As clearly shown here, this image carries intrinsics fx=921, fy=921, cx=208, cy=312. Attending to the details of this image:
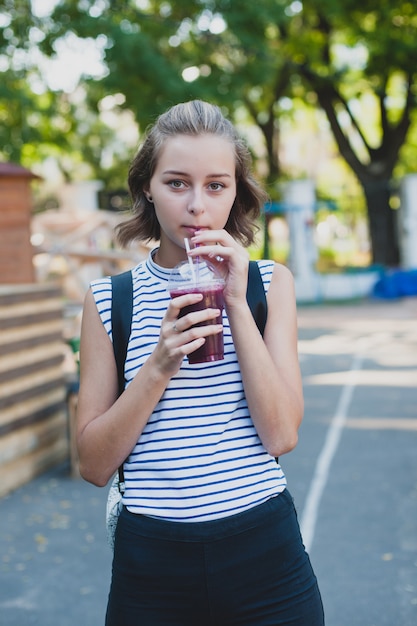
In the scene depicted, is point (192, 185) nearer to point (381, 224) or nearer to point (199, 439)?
point (199, 439)

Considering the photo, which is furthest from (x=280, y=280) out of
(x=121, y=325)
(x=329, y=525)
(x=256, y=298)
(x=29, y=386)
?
(x=29, y=386)

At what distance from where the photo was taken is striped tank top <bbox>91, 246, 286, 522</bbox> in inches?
72.0

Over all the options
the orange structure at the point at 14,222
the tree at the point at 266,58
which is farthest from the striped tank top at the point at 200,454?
the tree at the point at 266,58

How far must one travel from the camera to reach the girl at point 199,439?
1.81 meters

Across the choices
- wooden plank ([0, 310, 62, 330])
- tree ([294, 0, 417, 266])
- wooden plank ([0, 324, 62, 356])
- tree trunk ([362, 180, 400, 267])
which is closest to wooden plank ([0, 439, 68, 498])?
wooden plank ([0, 324, 62, 356])

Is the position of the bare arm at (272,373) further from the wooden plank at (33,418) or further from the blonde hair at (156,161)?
the wooden plank at (33,418)

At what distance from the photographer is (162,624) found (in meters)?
A: 1.82

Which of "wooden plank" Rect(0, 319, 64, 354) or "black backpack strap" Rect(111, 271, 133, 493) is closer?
"black backpack strap" Rect(111, 271, 133, 493)

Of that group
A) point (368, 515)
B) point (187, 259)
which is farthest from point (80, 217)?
point (187, 259)

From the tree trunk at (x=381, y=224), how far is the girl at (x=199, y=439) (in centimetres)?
2457

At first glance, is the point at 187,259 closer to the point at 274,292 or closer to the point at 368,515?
the point at 274,292

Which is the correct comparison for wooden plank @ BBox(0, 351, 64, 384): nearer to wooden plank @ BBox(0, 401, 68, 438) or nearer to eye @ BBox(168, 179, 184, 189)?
wooden plank @ BBox(0, 401, 68, 438)

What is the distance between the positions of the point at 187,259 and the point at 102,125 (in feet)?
109

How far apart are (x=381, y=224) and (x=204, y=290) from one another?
2516 cm
